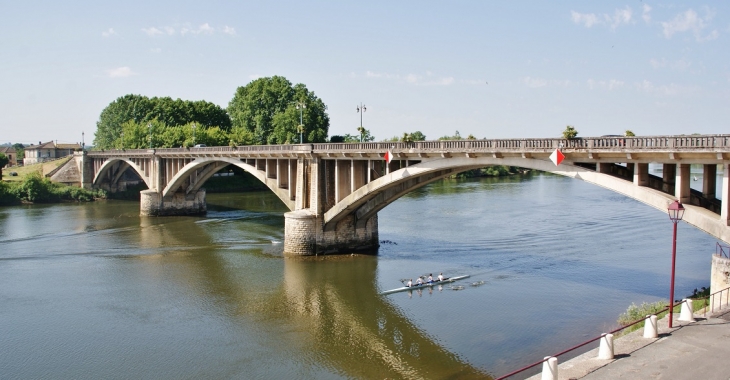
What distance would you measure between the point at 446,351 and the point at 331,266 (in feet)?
46.3

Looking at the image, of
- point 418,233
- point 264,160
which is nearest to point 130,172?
point 264,160

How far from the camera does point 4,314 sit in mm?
25719

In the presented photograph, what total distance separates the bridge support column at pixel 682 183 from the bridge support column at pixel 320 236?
826 inches

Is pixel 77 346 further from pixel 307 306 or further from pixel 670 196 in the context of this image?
pixel 670 196

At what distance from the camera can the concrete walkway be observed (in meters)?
13.3

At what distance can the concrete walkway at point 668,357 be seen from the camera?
43.7ft

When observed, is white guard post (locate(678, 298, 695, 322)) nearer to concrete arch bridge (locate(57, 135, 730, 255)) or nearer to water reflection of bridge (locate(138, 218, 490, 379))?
concrete arch bridge (locate(57, 135, 730, 255))

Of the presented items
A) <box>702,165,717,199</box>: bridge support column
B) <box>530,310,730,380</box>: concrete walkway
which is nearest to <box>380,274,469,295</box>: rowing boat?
<box>702,165,717,199</box>: bridge support column

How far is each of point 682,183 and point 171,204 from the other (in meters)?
50.5

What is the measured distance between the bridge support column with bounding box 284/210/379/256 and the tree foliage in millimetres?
65047

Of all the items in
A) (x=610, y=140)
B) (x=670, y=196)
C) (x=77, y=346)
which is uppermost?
(x=610, y=140)

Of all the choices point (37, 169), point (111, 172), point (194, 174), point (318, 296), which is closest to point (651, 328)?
point (318, 296)

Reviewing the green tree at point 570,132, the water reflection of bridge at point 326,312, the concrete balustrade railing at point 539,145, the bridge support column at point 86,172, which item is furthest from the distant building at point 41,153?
the green tree at point 570,132

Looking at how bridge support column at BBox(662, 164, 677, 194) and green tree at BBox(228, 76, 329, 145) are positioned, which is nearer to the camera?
bridge support column at BBox(662, 164, 677, 194)
